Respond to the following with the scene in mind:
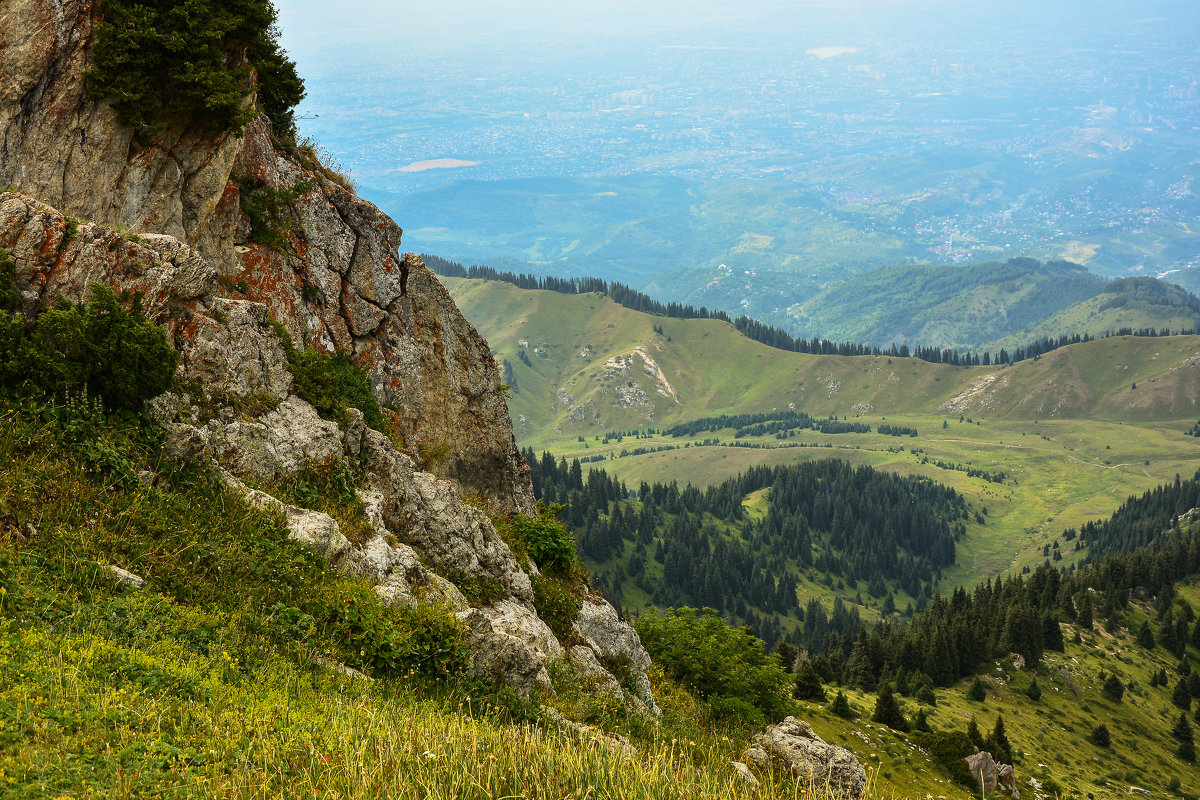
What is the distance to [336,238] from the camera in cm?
2914

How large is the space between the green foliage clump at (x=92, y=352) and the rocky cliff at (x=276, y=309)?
0.99 meters

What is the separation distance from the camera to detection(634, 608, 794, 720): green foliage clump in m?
34.5

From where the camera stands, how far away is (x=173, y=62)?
75.0ft

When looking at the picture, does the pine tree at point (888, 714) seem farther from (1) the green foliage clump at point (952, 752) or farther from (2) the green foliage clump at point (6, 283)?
(2) the green foliage clump at point (6, 283)

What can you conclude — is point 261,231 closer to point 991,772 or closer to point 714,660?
point 714,660

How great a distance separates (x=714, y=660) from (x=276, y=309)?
81.5 ft

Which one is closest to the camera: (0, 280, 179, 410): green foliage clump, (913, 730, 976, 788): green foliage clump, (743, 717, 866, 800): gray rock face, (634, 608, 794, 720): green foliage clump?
(0, 280, 179, 410): green foliage clump

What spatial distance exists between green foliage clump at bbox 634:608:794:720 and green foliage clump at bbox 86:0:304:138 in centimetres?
2789

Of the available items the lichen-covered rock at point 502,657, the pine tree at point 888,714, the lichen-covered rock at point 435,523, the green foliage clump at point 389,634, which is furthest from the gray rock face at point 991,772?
the green foliage clump at point 389,634

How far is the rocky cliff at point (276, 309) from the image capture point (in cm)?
1711

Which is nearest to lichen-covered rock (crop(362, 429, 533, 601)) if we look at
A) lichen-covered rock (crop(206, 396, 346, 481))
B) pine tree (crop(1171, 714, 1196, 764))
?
lichen-covered rock (crop(206, 396, 346, 481))

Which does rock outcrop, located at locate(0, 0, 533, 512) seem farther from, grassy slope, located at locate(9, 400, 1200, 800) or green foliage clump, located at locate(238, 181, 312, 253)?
grassy slope, located at locate(9, 400, 1200, 800)

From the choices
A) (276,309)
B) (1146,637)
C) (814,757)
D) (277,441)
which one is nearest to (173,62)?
(276,309)

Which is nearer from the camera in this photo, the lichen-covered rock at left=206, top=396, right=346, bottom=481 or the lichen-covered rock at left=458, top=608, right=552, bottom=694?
the lichen-covered rock at left=458, top=608, right=552, bottom=694
